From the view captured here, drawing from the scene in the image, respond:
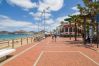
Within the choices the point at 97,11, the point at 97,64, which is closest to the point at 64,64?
the point at 97,64

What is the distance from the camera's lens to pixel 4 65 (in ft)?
42.7

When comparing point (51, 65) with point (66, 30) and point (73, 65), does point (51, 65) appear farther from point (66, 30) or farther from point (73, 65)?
point (66, 30)

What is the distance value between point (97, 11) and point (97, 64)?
23441 mm

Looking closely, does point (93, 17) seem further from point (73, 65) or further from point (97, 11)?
point (73, 65)

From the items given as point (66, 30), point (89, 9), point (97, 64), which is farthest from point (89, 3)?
point (66, 30)

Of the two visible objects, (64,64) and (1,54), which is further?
(1,54)

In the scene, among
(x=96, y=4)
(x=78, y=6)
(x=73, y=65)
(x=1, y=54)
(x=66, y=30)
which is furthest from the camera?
(x=66, y=30)

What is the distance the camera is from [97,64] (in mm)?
13148

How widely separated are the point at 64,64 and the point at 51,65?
38.0 inches

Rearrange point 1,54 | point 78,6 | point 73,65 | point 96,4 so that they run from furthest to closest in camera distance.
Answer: point 78,6, point 96,4, point 1,54, point 73,65

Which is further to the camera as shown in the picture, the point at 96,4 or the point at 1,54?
the point at 96,4

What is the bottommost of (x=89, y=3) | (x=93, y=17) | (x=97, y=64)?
(x=97, y=64)

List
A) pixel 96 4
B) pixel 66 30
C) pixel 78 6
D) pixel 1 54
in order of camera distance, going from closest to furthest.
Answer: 1. pixel 1 54
2. pixel 96 4
3. pixel 78 6
4. pixel 66 30

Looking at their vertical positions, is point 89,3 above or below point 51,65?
above
